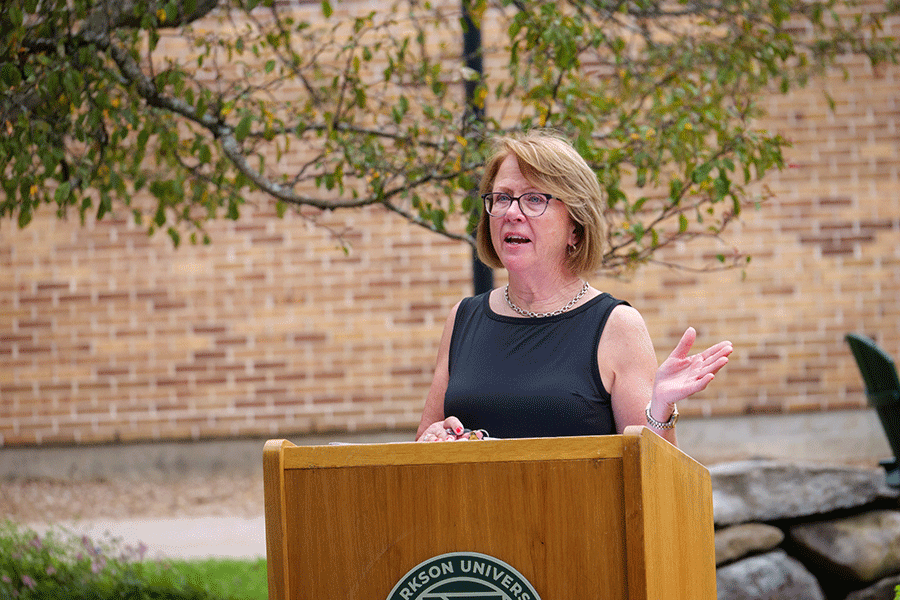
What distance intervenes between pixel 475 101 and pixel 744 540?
2720mm

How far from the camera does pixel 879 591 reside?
187 inches

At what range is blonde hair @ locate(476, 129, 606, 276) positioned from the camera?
7.06 feet

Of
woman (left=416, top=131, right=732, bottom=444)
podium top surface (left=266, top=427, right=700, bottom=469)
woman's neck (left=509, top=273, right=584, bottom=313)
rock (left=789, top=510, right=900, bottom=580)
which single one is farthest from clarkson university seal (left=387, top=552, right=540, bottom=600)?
rock (left=789, top=510, right=900, bottom=580)

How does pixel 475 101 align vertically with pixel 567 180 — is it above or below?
above

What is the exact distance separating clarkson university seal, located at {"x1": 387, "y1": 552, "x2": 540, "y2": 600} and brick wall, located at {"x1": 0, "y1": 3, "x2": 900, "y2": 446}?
6.60 meters

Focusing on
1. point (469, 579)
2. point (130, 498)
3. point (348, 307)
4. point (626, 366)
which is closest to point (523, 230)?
point (626, 366)

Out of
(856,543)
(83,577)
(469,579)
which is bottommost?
(856,543)

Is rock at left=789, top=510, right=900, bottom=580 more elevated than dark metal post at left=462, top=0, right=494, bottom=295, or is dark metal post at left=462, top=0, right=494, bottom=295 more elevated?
dark metal post at left=462, top=0, right=494, bottom=295

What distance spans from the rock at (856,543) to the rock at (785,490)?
0.09 metres

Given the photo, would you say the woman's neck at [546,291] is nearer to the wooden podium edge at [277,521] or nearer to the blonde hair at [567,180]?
the blonde hair at [567,180]

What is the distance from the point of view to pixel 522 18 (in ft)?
11.5

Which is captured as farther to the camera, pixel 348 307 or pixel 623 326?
pixel 348 307

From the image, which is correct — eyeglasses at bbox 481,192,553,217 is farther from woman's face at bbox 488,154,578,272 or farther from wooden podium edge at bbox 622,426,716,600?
wooden podium edge at bbox 622,426,716,600

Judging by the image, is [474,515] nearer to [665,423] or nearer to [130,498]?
[665,423]
